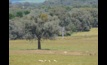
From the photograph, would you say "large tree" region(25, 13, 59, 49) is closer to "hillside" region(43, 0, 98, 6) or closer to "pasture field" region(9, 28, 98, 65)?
"pasture field" region(9, 28, 98, 65)

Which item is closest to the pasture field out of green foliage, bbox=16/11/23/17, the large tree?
the large tree

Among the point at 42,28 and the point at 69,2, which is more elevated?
the point at 69,2

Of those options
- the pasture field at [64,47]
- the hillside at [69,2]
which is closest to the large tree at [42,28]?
the pasture field at [64,47]

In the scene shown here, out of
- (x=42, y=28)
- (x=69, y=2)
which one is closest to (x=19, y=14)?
(x=69, y=2)

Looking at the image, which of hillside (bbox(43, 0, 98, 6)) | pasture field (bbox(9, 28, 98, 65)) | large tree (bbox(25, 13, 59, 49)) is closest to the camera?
hillside (bbox(43, 0, 98, 6))

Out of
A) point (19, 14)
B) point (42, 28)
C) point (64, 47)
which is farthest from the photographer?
point (64, 47)

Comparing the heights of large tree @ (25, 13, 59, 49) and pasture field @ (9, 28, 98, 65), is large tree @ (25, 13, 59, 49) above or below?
above

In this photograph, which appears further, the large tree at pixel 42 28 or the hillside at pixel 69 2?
the large tree at pixel 42 28

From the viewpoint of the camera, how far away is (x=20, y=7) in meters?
1.22

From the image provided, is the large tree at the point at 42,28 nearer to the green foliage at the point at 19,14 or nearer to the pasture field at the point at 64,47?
the pasture field at the point at 64,47

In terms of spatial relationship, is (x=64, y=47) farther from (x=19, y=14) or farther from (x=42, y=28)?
(x=19, y=14)
